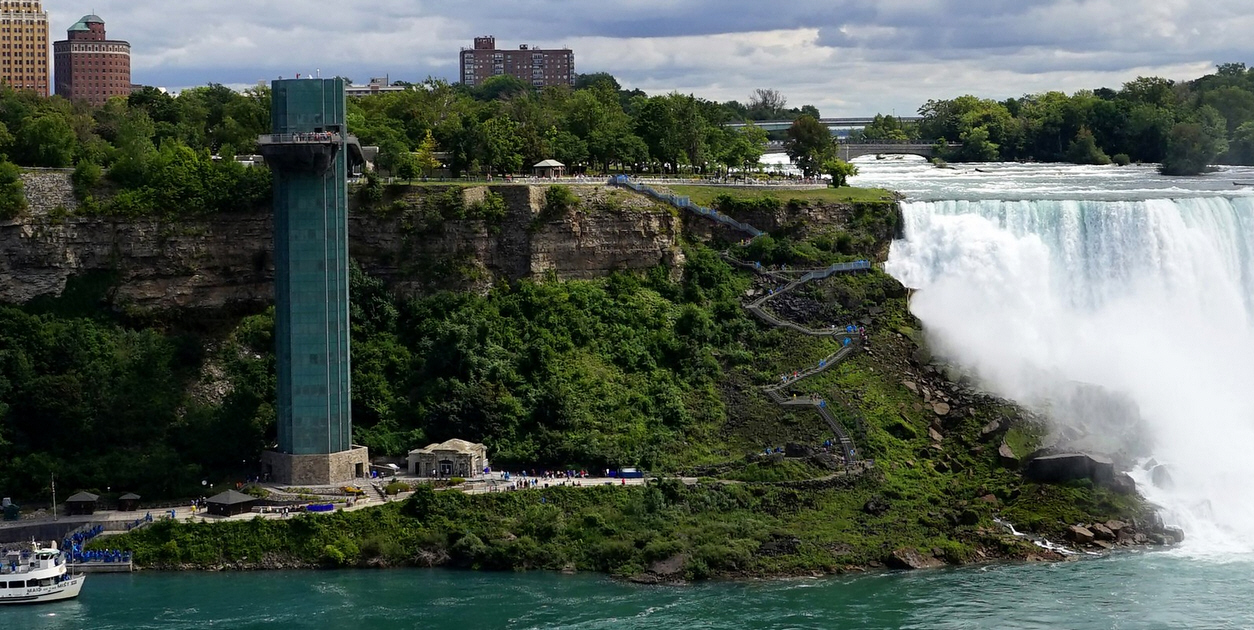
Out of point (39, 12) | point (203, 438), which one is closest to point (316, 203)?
point (203, 438)

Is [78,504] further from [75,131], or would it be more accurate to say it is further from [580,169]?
[580,169]

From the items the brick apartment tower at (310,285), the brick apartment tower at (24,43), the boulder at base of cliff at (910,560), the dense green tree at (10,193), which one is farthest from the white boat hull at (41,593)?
the brick apartment tower at (24,43)

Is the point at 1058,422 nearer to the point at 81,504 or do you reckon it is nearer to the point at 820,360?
the point at 820,360

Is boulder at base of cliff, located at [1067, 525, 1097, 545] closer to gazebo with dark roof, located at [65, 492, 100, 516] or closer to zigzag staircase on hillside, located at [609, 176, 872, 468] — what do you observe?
zigzag staircase on hillside, located at [609, 176, 872, 468]

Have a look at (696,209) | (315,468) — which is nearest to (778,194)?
(696,209)

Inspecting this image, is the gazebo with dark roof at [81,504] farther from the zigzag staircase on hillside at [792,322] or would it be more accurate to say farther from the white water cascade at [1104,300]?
the white water cascade at [1104,300]

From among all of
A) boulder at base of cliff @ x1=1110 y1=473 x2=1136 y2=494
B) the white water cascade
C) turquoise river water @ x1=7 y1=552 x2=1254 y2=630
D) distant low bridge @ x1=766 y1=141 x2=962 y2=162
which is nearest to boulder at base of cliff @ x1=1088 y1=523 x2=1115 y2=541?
turquoise river water @ x1=7 y1=552 x2=1254 y2=630
